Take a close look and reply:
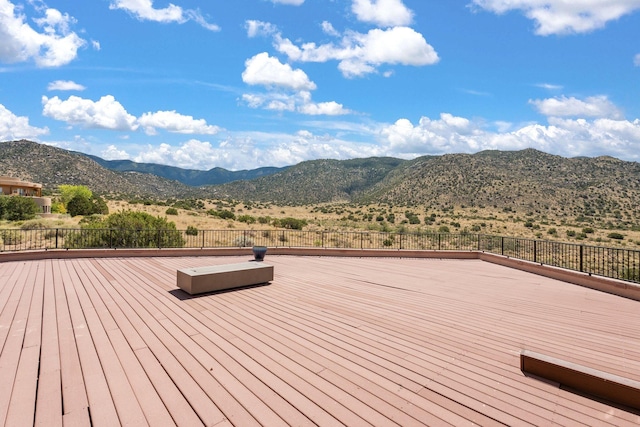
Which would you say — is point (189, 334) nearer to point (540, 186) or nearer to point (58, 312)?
point (58, 312)

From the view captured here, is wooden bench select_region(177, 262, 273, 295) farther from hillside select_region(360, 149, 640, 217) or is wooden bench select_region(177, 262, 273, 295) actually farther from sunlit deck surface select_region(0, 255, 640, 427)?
hillside select_region(360, 149, 640, 217)

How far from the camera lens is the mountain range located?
181 ft

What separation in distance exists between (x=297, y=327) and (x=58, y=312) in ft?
13.9

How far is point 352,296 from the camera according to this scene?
7.53 metres

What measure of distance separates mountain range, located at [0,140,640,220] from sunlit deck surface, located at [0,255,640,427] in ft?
172

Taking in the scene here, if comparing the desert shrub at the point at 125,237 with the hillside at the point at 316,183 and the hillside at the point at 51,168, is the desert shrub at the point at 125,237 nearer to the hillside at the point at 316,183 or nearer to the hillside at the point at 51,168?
the hillside at the point at 51,168

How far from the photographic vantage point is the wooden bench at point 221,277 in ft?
24.1

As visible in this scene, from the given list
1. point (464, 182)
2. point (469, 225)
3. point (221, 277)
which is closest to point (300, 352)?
point (221, 277)

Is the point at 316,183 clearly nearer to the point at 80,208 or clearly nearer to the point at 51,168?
the point at 51,168

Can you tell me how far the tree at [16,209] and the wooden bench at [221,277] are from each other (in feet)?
117

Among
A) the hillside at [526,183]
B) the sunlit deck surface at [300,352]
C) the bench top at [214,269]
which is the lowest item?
the sunlit deck surface at [300,352]

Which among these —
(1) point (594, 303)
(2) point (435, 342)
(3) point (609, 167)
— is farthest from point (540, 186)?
(2) point (435, 342)

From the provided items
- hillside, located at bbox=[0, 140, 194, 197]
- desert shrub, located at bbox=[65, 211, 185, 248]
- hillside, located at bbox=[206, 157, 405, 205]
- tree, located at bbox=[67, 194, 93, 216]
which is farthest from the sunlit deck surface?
→ hillside, located at bbox=[206, 157, 405, 205]

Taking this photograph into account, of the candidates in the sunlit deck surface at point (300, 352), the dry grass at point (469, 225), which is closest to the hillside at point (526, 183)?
the dry grass at point (469, 225)
